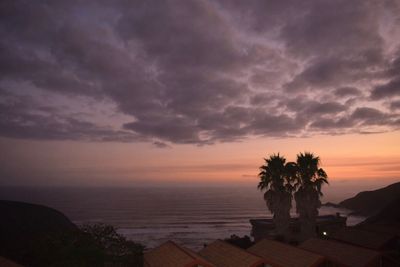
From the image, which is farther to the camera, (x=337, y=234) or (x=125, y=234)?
(x=125, y=234)

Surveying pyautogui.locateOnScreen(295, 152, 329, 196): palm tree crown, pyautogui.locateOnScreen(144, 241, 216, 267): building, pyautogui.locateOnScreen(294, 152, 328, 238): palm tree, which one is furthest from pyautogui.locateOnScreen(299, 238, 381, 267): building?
pyautogui.locateOnScreen(144, 241, 216, 267): building

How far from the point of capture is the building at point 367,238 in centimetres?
3571

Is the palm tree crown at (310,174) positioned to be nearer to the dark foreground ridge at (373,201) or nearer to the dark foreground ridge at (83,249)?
the dark foreground ridge at (83,249)

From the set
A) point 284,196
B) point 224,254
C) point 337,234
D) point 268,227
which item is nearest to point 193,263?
point 224,254

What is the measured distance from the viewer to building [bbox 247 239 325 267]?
90.7 feet

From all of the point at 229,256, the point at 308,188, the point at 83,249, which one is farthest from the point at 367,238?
the point at 83,249

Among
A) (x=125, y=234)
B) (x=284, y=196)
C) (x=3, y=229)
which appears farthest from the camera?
(x=125, y=234)

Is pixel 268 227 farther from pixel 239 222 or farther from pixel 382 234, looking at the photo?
pixel 239 222

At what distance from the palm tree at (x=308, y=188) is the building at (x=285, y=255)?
4652 millimetres

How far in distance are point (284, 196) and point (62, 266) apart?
874 inches

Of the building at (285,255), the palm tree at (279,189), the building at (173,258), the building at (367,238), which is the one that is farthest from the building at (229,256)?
the building at (367,238)

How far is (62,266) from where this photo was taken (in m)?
24.5

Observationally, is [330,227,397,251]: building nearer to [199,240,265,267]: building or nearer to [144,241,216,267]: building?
[199,240,265,267]: building

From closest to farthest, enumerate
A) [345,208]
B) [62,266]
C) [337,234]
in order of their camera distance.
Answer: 1. [62,266]
2. [337,234]
3. [345,208]
